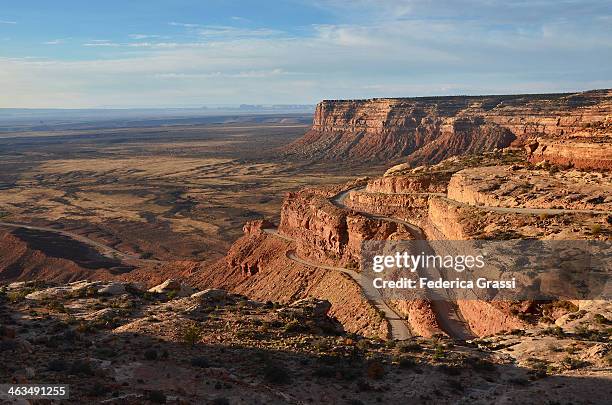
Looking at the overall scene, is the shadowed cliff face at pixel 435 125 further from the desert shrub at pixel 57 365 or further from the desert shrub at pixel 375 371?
the desert shrub at pixel 57 365

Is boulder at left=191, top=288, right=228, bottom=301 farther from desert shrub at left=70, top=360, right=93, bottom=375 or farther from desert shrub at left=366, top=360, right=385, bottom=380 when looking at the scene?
desert shrub at left=366, top=360, right=385, bottom=380

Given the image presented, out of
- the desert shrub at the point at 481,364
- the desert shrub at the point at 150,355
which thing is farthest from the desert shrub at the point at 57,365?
the desert shrub at the point at 481,364

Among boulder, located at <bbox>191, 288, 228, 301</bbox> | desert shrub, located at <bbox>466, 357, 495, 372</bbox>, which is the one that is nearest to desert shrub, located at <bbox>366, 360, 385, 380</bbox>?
desert shrub, located at <bbox>466, 357, 495, 372</bbox>

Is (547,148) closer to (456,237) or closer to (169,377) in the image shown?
(456,237)

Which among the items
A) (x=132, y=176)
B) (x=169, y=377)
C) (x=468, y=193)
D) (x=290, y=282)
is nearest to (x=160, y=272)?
(x=290, y=282)

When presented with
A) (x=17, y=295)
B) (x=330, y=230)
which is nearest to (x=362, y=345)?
(x=17, y=295)
